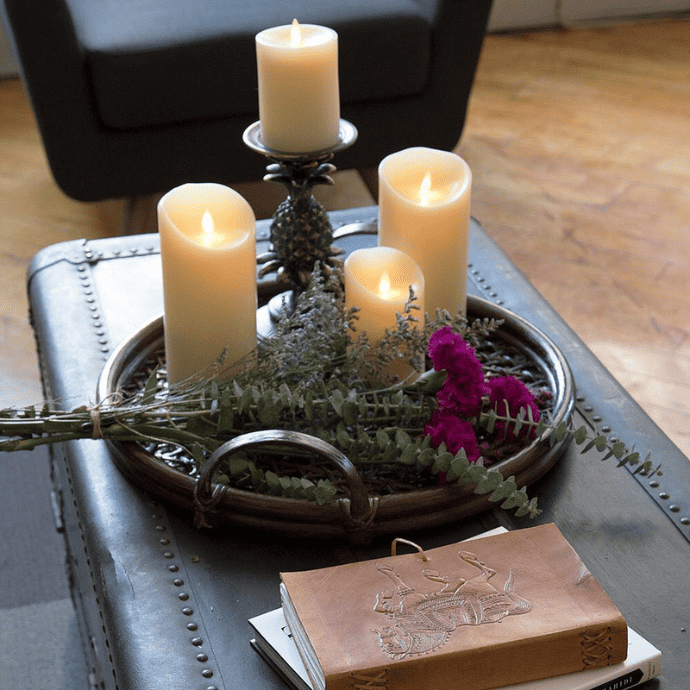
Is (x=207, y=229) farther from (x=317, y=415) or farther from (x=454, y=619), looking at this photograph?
(x=454, y=619)

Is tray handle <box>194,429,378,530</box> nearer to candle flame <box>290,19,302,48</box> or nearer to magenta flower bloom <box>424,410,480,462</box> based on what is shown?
magenta flower bloom <box>424,410,480,462</box>

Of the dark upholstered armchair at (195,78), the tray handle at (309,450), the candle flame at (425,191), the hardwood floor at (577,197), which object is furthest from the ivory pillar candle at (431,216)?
the dark upholstered armchair at (195,78)

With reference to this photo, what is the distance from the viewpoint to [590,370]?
0.95 meters

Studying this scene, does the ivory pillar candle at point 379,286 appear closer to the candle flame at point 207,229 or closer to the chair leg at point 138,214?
the candle flame at point 207,229

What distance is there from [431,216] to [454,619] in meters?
0.38

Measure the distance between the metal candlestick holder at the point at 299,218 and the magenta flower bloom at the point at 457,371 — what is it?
0.20 m

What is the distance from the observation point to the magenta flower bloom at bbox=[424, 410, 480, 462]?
2.46ft

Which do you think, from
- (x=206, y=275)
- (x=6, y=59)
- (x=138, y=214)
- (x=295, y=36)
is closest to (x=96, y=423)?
(x=206, y=275)

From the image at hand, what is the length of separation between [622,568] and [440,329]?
0.22 metres

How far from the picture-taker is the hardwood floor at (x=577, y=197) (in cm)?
174

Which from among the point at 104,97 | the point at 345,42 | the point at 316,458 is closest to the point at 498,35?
the point at 345,42

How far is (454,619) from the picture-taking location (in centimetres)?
62

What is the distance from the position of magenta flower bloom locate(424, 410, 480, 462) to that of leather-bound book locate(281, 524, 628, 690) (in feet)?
0.28

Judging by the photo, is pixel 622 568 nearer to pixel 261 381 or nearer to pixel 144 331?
pixel 261 381
